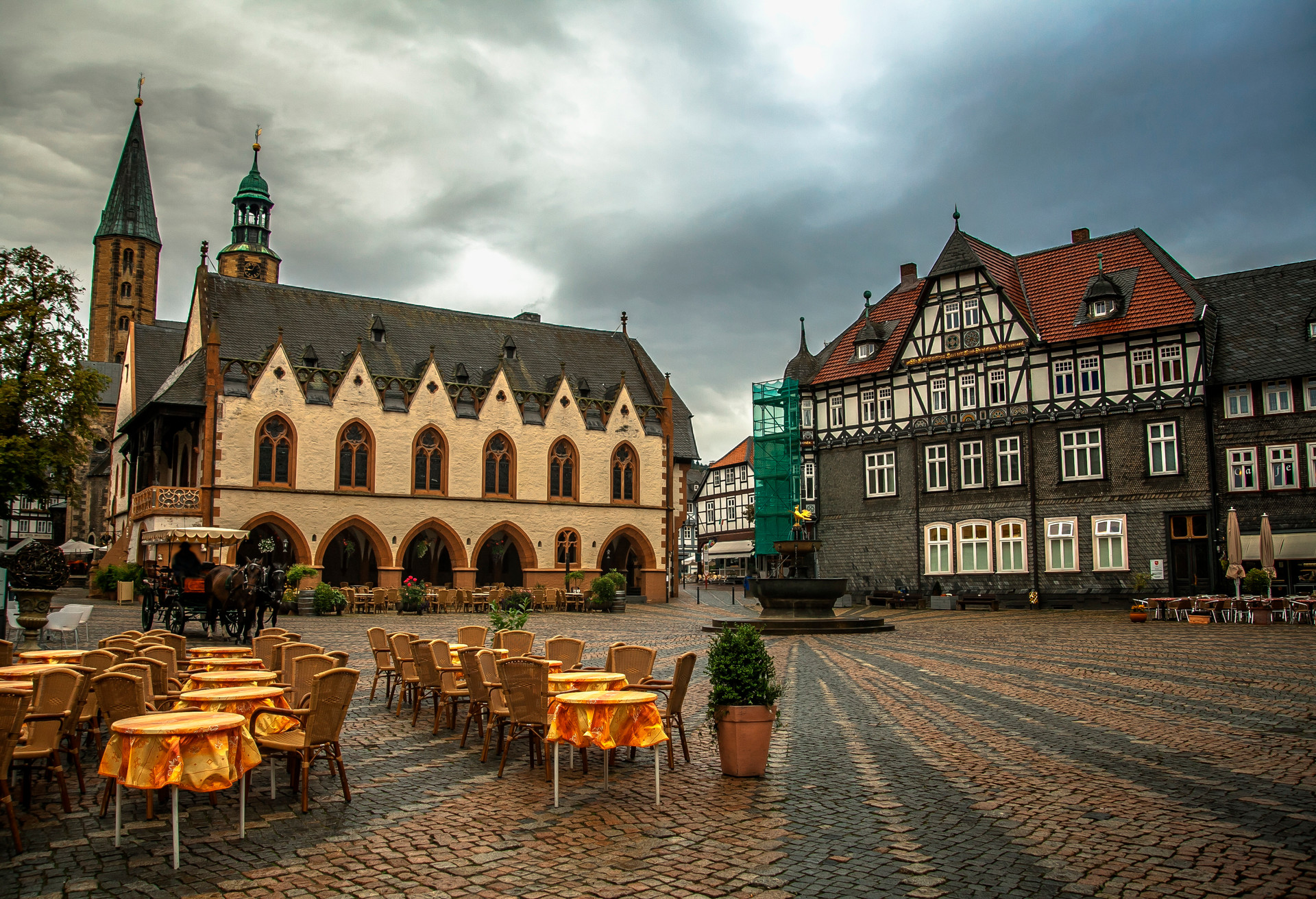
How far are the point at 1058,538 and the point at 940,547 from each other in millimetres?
4185

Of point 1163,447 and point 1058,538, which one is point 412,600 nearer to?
point 1058,538

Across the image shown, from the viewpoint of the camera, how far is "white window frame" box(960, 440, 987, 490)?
35.0m

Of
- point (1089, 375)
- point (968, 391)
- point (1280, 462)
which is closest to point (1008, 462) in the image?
point (968, 391)

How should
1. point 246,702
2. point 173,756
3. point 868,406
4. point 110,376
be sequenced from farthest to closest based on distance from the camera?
point 110,376 → point 868,406 → point 246,702 → point 173,756

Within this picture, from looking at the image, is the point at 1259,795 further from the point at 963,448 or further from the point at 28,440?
the point at 963,448

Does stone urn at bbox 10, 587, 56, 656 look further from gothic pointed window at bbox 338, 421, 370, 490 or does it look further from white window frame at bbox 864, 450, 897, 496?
white window frame at bbox 864, 450, 897, 496

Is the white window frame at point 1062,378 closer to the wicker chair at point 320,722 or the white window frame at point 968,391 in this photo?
the white window frame at point 968,391

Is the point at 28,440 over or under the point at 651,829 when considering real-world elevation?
over

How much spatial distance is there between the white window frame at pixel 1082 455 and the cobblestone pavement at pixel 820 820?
21.6m

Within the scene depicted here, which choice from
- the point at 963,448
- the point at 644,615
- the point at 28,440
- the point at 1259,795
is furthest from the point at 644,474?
the point at 1259,795

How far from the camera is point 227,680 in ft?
29.2

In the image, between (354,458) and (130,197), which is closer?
(354,458)

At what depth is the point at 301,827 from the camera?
6.81m

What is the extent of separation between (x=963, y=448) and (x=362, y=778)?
3046 centimetres
